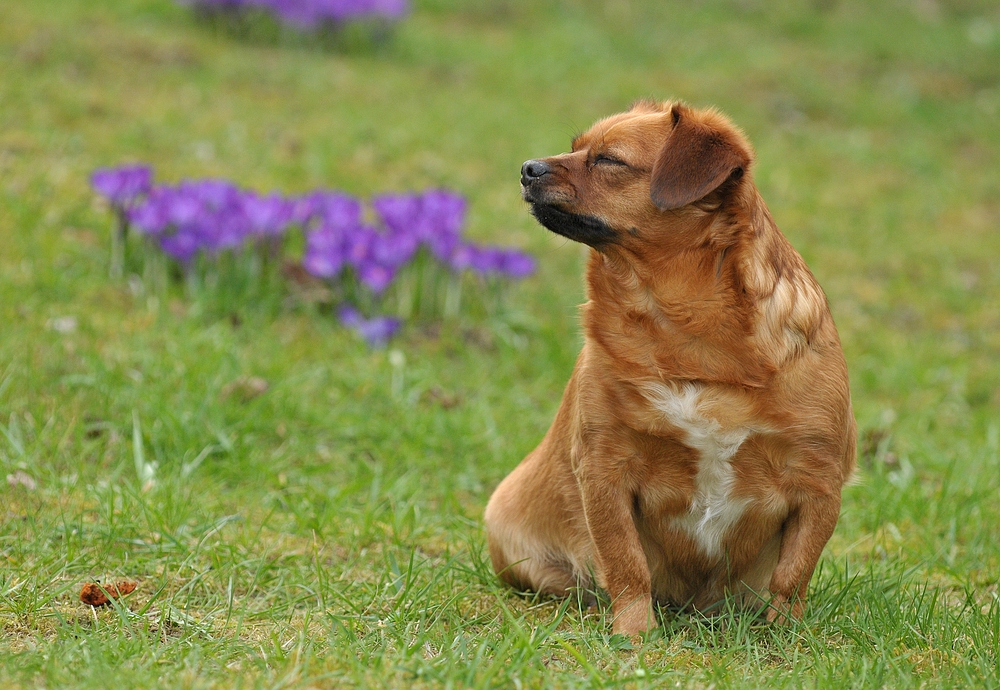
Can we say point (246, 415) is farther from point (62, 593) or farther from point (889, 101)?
point (889, 101)

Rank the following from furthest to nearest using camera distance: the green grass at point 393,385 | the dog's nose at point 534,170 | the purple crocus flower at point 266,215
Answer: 1. the purple crocus flower at point 266,215
2. the dog's nose at point 534,170
3. the green grass at point 393,385

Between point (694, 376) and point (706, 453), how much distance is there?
0.62ft

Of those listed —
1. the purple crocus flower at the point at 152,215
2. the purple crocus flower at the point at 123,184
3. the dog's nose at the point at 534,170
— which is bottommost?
the purple crocus flower at the point at 152,215

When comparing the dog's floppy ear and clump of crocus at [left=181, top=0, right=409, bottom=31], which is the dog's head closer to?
the dog's floppy ear

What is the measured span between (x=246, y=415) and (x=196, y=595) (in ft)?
3.84

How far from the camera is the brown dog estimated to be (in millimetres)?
2705

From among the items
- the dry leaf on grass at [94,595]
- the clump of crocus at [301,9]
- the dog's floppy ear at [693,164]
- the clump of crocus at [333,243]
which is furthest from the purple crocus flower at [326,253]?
the clump of crocus at [301,9]

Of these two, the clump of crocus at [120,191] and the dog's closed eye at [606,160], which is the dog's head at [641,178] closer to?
the dog's closed eye at [606,160]

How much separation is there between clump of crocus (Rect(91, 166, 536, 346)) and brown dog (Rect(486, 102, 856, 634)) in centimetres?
233

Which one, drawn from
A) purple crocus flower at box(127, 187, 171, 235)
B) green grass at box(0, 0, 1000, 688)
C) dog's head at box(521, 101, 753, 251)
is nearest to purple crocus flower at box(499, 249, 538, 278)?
green grass at box(0, 0, 1000, 688)

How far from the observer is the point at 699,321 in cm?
278

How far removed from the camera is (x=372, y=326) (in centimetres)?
507

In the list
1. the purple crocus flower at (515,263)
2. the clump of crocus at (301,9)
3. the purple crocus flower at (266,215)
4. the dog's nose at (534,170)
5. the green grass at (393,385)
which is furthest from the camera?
the clump of crocus at (301,9)

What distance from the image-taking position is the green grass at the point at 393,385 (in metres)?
2.66
